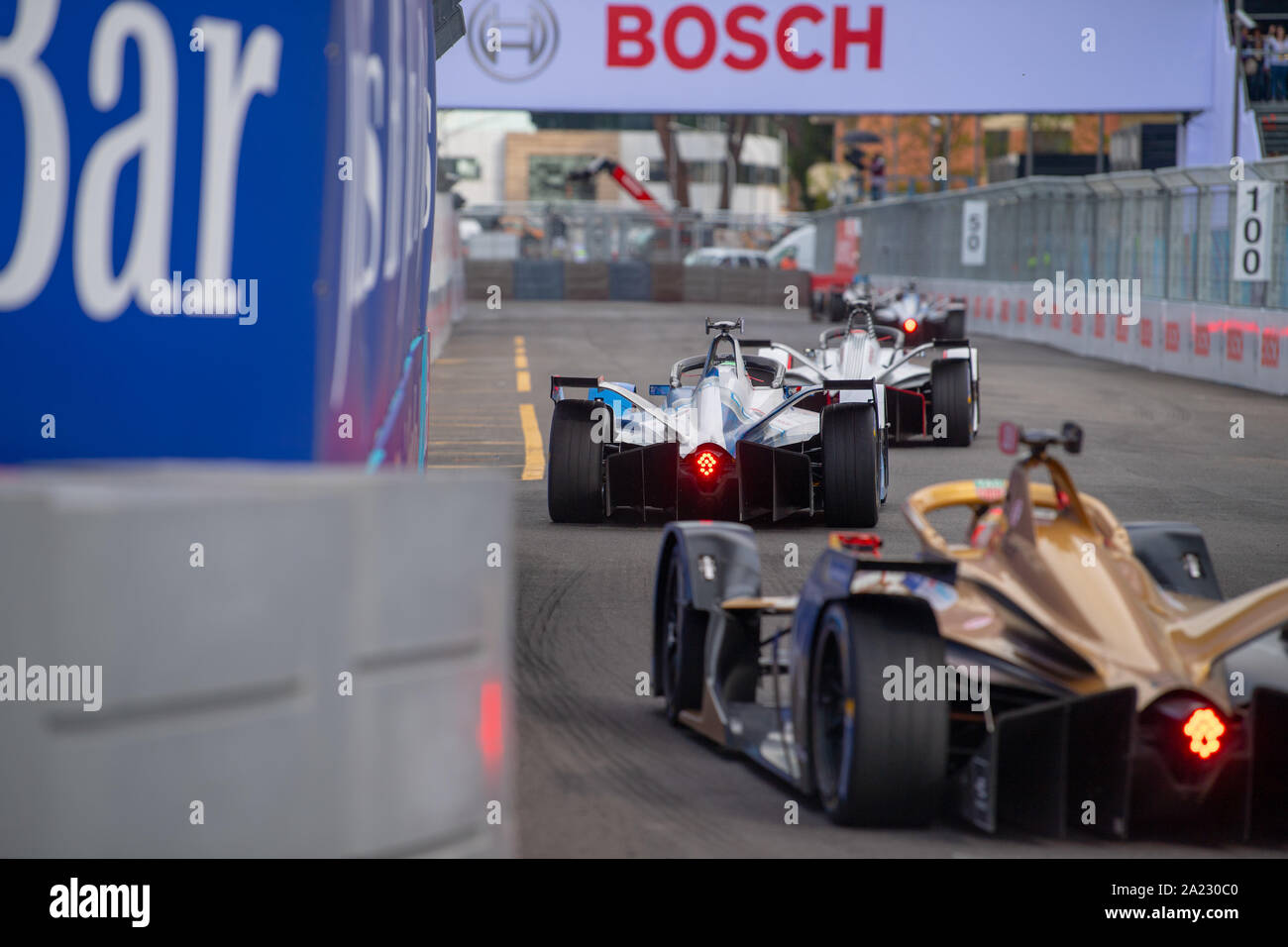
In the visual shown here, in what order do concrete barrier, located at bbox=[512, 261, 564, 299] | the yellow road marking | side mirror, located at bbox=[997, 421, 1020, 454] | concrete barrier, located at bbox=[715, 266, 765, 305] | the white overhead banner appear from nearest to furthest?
1. side mirror, located at bbox=[997, 421, 1020, 454]
2. the yellow road marking
3. the white overhead banner
4. concrete barrier, located at bbox=[715, 266, 765, 305]
5. concrete barrier, located at bbox=[512, 261, 564, 299]

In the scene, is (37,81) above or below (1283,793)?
above

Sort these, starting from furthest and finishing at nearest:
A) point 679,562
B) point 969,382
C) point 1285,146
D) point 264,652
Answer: point 1285,146 < point 969,382 < point 679,562 < point 264,652

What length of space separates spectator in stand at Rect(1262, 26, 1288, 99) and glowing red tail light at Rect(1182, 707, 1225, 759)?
111 feet

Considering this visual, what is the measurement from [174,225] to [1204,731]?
118 inches

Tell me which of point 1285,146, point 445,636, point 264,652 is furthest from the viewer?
point 1285,146

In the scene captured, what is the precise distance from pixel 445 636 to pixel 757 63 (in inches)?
1404

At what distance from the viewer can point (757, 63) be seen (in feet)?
125

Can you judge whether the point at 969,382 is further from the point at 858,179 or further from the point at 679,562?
the point at 858,179

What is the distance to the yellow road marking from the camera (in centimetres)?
1497

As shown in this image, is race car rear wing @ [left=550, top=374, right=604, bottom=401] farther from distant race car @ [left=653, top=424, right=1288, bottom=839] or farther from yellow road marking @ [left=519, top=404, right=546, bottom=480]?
distant race car @ [left=653, top=424, right=1288, bottom=839]

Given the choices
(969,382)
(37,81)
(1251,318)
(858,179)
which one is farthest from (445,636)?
(858,179)

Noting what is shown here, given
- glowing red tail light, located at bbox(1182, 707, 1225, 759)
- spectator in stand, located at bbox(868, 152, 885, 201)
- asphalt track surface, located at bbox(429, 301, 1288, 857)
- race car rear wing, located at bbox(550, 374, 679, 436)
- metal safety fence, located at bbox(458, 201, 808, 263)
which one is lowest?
asphalt track surface, located at bbox(429, 301, 1288, 857)

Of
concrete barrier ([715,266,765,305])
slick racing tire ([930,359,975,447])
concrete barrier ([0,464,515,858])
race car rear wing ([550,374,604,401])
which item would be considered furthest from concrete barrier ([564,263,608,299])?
concrete barrier ([0,464,515,858])

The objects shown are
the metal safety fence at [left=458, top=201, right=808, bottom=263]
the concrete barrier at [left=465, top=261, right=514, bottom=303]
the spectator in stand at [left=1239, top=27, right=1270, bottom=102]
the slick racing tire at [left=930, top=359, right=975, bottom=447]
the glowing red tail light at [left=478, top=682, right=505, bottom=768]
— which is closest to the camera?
the glowing red tail light at [left=478, top=682, right=505, bottom=768]
